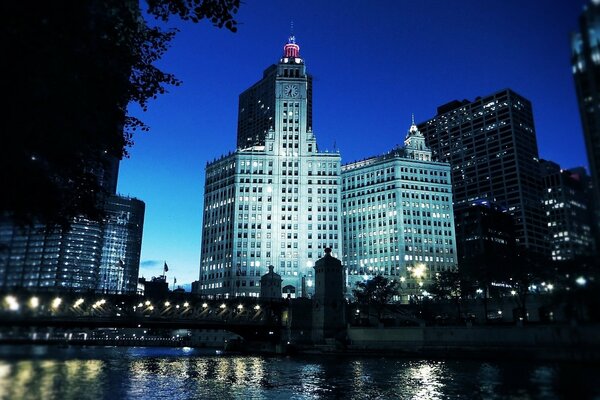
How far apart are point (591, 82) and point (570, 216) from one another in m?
2.61

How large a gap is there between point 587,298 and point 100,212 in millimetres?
24075

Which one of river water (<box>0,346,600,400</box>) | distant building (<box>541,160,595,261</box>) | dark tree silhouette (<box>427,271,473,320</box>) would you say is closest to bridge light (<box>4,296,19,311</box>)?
river water (<box>0,346,600,400</box>)

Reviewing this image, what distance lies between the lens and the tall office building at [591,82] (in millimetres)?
7973

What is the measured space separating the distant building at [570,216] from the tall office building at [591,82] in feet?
0.79

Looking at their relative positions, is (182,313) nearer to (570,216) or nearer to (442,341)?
(442,341)

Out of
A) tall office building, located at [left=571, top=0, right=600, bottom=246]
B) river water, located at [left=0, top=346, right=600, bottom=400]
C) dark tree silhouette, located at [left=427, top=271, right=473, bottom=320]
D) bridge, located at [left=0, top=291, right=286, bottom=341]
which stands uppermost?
dark tree silhouette, located at [left=427, top=271, right=473, bottom=320]

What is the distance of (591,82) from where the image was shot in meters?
8.28

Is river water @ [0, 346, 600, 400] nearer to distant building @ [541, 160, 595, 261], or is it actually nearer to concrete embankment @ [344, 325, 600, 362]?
concrete embankment @ [344, 325, 600, 362]

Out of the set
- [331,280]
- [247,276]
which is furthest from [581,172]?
[247,276]

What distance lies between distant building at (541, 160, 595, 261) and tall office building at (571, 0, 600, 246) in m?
0.24

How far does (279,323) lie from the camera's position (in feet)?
415

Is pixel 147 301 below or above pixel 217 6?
below

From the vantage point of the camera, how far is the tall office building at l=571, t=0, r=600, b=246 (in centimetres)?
797

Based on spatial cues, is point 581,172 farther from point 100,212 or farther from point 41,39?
point 100,212
